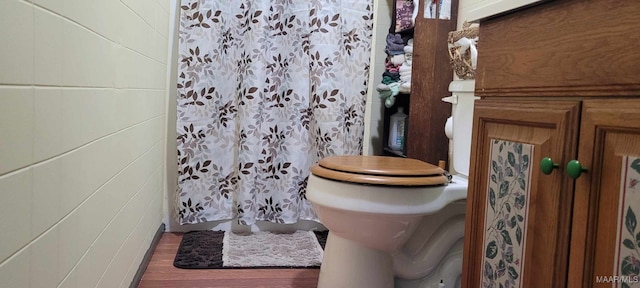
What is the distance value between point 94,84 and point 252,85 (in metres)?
1.23

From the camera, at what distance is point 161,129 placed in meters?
2.27

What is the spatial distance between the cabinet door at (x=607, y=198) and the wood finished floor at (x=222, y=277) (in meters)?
1.22

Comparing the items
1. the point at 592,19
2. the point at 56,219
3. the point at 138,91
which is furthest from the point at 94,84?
the point at 592,19

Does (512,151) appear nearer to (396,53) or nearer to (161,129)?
(396,53)

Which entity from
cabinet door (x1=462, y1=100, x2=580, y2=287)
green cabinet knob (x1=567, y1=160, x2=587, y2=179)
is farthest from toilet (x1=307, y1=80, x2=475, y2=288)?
green cabinet knob (x1=567, y1=160, x2=587, y2=179)

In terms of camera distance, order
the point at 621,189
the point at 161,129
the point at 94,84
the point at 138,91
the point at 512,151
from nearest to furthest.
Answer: the point at 621,189
the point at 512,151
the point at 94,84
the point at 138,91
the point at 161,129

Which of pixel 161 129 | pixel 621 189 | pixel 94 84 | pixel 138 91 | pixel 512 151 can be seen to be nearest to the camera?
pixel 621 189

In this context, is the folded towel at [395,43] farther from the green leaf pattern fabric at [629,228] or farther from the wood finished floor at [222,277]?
the green leaf pattern fabric at [629,228]

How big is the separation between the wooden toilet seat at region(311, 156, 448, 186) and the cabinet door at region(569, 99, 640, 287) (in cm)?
68

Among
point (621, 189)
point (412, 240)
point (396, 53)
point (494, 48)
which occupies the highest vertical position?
point (396, 53)

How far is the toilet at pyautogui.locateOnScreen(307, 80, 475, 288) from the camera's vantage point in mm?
1403

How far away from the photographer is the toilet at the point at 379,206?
4.60ft

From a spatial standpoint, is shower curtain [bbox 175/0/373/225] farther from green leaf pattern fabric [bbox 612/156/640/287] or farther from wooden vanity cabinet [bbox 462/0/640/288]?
green leaf pattern fabric [bbox 612/156/640/287]

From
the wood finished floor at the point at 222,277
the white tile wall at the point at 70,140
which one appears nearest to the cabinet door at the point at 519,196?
the white tile wall at the point at 70,140
